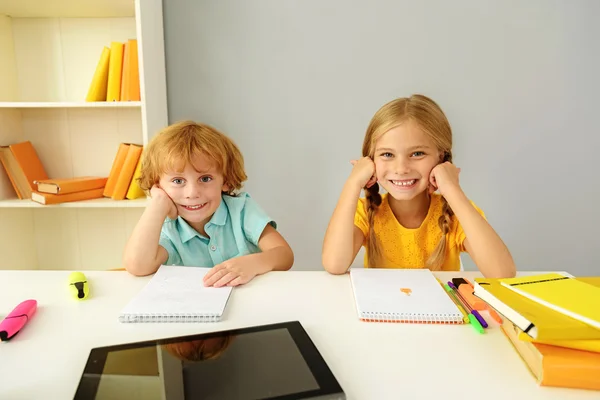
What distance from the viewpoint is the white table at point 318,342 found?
0.55 m

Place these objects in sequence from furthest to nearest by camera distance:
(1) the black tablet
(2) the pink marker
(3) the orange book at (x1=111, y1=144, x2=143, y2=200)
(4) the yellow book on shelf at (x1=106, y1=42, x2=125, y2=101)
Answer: (3) the orange book at (x1=111, y1=144, x2=143, y2=200), (4) the yellow book on shelf at (x1=106, y1=42, x2=125, y2=101), (2) the pink marker, (1) the black tablet

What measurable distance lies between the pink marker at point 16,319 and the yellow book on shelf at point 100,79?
130 cm

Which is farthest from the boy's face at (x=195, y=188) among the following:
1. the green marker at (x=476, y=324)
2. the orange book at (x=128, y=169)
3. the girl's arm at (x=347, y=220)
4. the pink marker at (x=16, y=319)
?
the orange book at (x=128, y=169)

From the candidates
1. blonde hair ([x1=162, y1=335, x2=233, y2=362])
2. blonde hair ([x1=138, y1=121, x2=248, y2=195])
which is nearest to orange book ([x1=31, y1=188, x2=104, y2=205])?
blonde hair ([x1=138, y1=121, x2=248, y2=195])

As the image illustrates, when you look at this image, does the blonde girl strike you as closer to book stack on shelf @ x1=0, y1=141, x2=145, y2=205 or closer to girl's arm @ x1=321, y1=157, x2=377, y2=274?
girl's arm @ x1=321, y1=157, x2=377, y2=274

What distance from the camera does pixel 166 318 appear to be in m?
0.73

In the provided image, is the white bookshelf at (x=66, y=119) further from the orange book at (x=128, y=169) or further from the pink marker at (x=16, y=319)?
the pink marker at (x=16, y=319)

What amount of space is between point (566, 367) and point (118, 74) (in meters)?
1.86

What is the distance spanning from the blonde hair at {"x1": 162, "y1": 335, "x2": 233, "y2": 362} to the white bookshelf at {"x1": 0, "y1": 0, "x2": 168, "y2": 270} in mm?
1401

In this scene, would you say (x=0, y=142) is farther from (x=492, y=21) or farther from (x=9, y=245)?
(x=492, y=21)

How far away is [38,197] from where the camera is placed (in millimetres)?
1888

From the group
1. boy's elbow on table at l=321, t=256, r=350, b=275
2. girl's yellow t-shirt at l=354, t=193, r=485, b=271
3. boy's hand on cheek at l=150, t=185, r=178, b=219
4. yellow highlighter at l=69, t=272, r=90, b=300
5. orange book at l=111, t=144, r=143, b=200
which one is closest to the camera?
yellow highlighter at l=69, t=272, r=90, b=300

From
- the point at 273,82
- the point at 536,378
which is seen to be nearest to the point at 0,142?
the point at 273,82

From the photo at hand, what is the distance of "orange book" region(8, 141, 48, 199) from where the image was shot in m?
1.98
